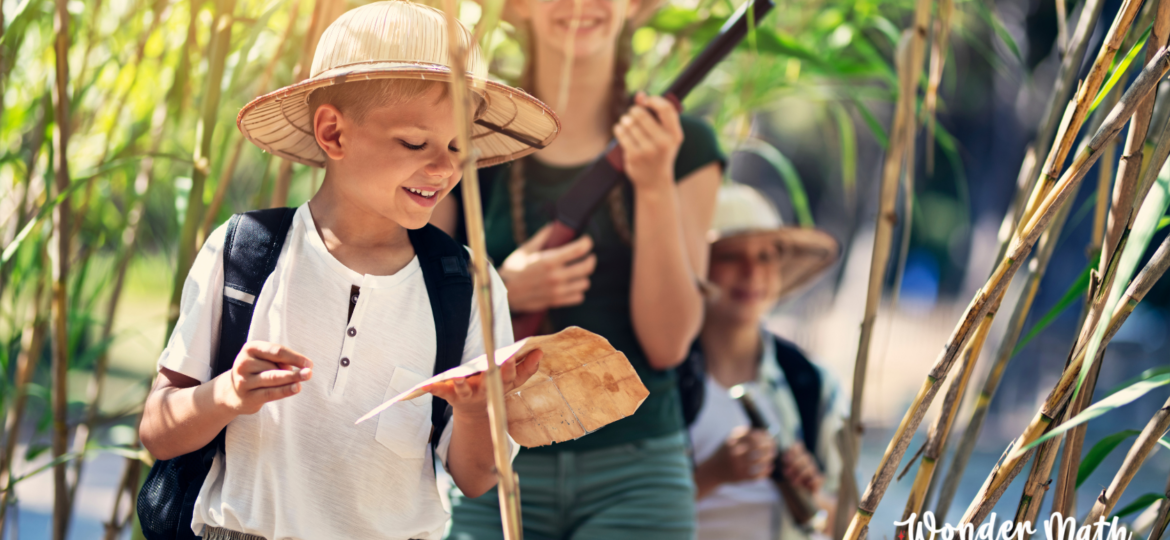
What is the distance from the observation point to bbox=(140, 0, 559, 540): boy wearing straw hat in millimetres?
441

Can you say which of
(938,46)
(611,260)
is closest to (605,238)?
(611,260)

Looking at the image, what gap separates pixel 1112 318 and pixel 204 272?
0.51 metres

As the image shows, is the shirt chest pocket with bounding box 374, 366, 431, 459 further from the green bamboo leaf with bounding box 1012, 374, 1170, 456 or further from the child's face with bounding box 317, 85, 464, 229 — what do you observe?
the green bamboo leaf with bounding box 1012, 374, 1170, 456

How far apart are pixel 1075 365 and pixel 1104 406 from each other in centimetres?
5

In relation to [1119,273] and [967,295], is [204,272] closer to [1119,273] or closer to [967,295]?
[1119,273]

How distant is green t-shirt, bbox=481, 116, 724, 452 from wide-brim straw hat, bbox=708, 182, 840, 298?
49cm

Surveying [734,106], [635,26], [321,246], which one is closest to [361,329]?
[321,246]

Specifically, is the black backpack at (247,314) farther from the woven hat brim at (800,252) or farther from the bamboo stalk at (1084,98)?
the woven hat brim at (800,252)

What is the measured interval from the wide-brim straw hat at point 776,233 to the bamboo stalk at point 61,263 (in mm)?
940

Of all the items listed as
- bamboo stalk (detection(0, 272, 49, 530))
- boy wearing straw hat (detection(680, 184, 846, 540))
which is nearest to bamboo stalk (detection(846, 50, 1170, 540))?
bamboo stalk (detection(0, 272, 49, 530))

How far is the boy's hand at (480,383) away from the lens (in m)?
0.40

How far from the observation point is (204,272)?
460 millimetres

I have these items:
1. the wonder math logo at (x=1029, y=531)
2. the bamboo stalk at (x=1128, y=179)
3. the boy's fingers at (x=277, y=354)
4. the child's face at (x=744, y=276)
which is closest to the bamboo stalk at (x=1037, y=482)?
the wonder math logo at (x=1029, y=531)

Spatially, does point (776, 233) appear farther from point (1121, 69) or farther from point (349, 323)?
point (349, 323)
